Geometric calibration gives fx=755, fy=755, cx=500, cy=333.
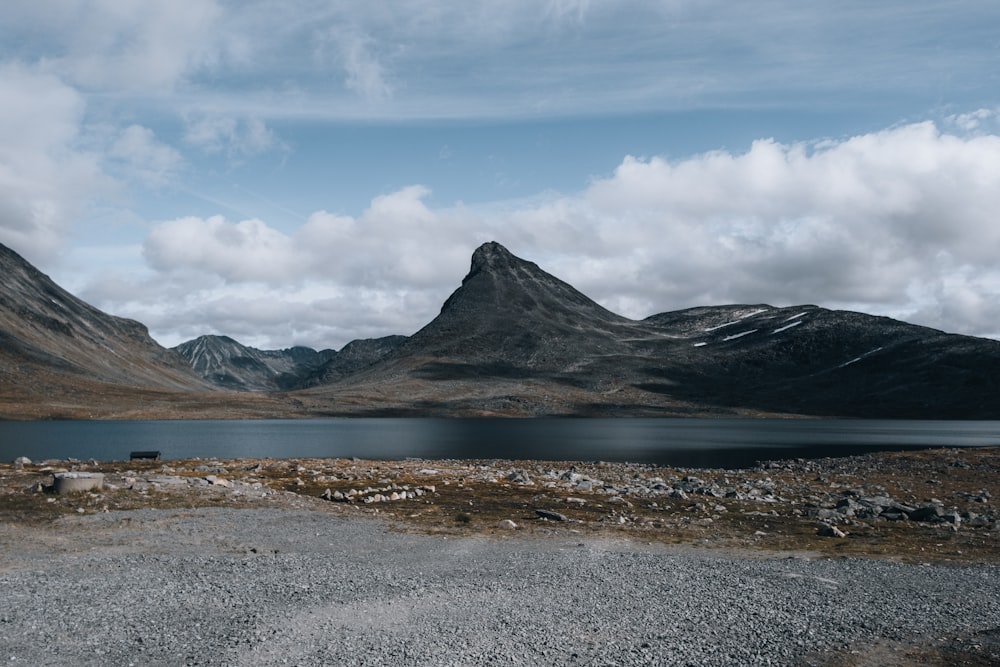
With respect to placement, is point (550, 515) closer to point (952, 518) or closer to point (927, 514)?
point (927, 514)

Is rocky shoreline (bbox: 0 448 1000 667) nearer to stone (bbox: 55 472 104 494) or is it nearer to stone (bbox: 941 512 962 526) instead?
stone (bbox: 941 512 962 526)

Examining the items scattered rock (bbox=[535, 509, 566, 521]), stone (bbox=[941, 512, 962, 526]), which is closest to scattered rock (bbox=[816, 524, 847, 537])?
stone (bbox=[941, 512, 962, 526])

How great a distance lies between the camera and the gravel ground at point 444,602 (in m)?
17.6

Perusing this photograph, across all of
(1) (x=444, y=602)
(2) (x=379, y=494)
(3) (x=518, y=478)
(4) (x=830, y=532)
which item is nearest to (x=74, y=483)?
(2) (x=379, y=494)

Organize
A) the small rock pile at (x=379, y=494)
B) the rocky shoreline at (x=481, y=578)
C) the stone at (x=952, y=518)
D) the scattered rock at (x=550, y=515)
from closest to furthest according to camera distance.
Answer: the rocky shoreline at (x=481, y=578) < the scattered rock at (x=550, y=515) < the stone at (x=952, y=518) < the small rock pile at (x=379, y=494)

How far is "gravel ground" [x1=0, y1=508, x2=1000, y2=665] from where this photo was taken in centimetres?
1761

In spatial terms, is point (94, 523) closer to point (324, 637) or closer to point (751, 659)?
point (324, 637)

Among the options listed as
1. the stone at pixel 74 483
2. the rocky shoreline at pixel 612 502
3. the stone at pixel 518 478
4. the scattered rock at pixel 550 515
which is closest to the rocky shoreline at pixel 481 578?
the scattered rock at pixel 550 515

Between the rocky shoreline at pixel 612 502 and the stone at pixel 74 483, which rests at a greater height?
the stone at pixel 74 483

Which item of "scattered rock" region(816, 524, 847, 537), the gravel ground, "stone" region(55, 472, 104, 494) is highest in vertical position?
"stone" region(55, 472, 104, 494)

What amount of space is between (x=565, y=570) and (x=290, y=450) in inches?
3664

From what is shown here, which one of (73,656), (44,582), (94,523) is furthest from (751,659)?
(94,523)

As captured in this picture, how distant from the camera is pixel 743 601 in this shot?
22078 mm

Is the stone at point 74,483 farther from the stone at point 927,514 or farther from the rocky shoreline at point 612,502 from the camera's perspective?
the stone at point 927,514
